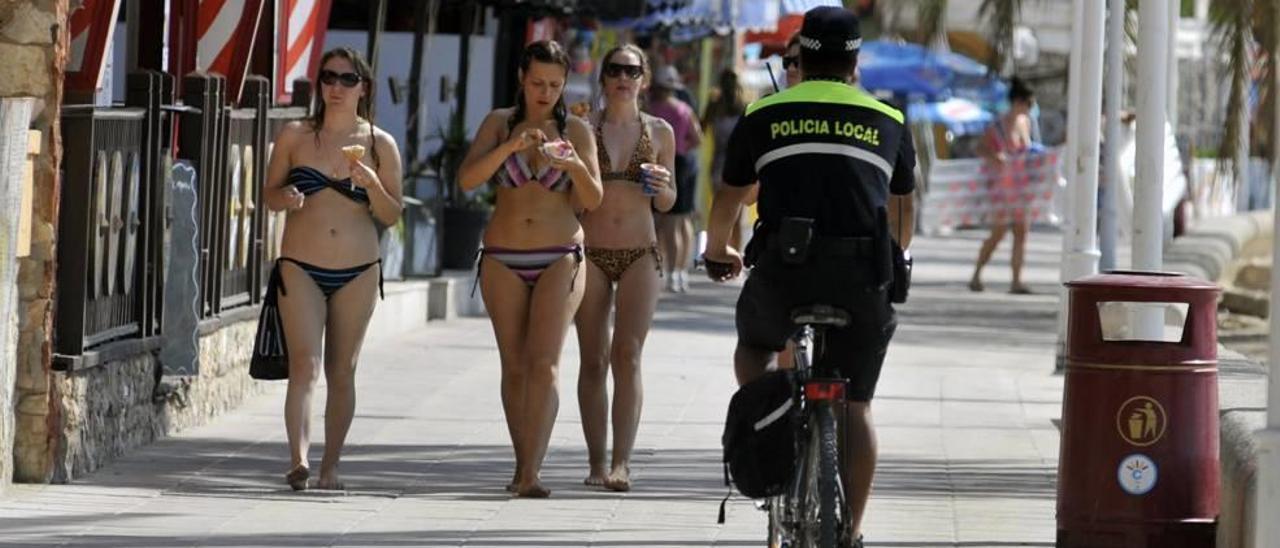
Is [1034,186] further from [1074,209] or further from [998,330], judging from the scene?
[1074,209]

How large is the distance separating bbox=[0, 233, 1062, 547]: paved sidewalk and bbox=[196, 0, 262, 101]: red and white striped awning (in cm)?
166

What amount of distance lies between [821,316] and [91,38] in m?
4.39

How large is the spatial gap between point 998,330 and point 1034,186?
538cm

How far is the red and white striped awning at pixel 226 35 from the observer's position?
1305cm

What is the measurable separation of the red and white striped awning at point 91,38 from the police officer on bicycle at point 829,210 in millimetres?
3814

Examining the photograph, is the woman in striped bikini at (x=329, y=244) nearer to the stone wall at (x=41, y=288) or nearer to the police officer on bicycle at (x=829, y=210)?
the stone wall at (x=41, y=288)

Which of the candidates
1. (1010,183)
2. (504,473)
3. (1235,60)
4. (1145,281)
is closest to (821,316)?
(1145,281)

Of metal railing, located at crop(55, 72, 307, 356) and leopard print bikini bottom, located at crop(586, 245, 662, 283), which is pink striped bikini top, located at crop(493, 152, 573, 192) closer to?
leopard print bikini bottom, located at crop(586, 245, 662, 283)

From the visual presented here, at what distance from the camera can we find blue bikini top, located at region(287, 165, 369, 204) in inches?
395

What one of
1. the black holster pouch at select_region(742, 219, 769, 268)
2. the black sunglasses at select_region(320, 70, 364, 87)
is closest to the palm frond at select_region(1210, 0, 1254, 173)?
the black sunglasses at select_region(320, 70, 364, 87)

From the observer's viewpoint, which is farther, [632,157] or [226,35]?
[226,35]

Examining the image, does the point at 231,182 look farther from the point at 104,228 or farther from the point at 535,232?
the point at 535,232

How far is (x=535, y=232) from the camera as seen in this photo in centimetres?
984

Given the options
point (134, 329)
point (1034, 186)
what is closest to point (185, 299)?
point (134, 329)
